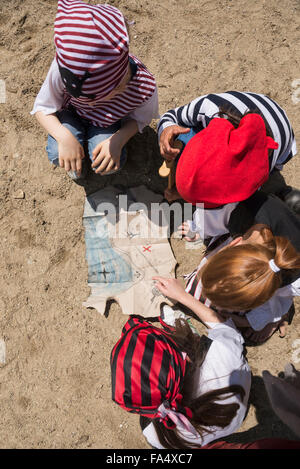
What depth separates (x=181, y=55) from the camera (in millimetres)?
2064

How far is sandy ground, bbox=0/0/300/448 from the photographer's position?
1821 mm

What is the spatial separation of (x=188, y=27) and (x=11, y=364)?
2.26 meters

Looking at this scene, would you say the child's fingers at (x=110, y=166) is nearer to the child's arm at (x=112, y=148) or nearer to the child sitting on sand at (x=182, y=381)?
the child's arm at (x=112, y=148)

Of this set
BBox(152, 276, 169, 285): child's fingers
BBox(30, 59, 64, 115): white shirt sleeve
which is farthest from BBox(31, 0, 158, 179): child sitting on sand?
BBox(152, 276, 169, 285): child's fingers

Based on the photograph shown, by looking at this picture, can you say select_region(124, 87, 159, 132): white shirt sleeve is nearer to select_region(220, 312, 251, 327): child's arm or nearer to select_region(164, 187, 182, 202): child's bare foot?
select_region(164, 187, 182, 202): child's bare foot

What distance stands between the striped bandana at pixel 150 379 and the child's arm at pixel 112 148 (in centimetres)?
83

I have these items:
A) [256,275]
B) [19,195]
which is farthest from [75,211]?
[256,275]

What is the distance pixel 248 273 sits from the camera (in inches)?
48.7

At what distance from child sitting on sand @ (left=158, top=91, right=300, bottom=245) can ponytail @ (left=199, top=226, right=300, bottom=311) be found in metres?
0.21

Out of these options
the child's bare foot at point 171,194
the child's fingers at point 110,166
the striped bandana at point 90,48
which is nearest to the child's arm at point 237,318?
the child's bare foot at point 171,194

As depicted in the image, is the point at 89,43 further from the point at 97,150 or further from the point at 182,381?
the point at 182,381

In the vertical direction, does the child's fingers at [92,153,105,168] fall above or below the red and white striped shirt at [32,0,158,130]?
below
